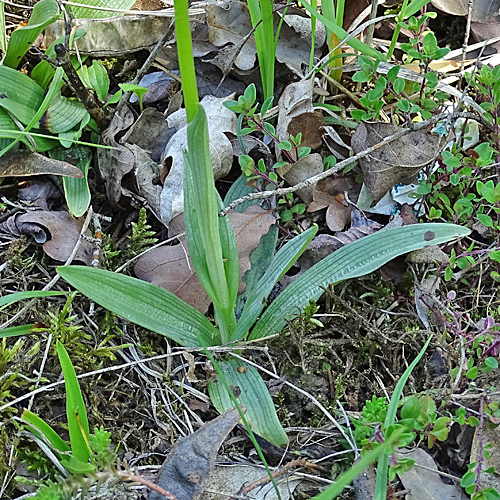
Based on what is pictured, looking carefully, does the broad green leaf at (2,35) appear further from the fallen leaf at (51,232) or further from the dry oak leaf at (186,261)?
the dry oak leaf at (186,261)

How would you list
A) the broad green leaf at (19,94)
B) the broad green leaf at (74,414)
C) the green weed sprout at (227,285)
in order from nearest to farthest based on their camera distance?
the broad green leaf at (74,414) → the green weed sprout at (227,285) → the broad green leaf at (19,94)

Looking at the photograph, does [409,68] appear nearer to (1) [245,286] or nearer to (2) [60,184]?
(1) [245,286]

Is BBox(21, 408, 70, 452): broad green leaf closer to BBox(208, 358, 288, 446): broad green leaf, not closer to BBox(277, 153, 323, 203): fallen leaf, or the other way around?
BBox(208, 358, 288, 446): broad green leaf

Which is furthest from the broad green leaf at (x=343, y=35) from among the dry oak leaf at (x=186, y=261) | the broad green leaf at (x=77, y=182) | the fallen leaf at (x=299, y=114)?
the broad green leaf at (x=77, y=182)

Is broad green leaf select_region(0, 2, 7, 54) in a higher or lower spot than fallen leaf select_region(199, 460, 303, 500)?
higher

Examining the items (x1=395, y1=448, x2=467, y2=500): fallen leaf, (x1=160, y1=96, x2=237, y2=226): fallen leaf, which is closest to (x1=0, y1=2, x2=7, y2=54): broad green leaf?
(x1=160, y1=96, x2=237, y2=226): fallen leaf
